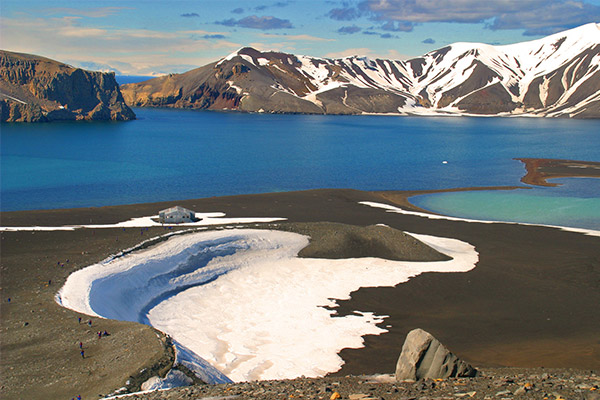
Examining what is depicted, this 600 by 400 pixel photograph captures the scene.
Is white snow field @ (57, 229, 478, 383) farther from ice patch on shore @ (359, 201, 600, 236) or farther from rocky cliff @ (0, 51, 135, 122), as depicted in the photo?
rocky cliff @ (0, 51, 135, 122)

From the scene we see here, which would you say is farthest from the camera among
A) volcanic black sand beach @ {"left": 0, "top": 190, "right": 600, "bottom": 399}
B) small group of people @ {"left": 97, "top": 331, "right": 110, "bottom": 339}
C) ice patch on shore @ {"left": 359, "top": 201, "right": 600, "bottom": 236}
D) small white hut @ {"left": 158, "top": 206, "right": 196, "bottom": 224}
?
ice patch on shore @ {"left": 359, "top": 201, "right": 600, "bottom": 236}

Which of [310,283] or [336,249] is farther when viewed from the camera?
[336,249]

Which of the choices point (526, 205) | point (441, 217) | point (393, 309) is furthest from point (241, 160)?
point (393, 309)

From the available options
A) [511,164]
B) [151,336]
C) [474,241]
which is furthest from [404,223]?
[511,164]

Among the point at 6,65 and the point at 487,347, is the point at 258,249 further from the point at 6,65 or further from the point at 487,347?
the point at 6,65

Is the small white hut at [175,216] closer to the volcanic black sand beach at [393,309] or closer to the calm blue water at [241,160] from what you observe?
the volcanic black sand beach at [393,309]

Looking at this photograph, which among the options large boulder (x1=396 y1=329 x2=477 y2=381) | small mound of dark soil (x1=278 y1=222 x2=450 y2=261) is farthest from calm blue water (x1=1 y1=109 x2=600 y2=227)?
large boulder (x1=396 y1=329 x2=477 y2=381)
